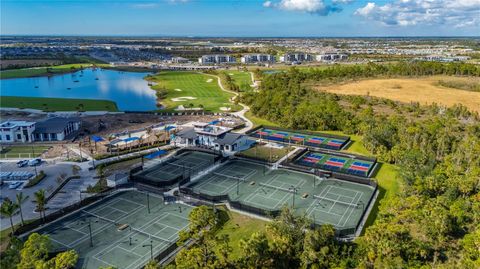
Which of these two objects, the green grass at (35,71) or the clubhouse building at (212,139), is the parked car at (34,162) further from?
the green grass at (35,71)

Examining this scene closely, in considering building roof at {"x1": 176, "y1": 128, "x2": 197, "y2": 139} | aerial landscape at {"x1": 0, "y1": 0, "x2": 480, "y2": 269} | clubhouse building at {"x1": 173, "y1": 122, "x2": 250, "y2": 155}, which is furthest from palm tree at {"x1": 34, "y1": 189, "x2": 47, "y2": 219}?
clubhouse building at {"x1": 173, "y1": 122, "x2": 250, "y2": 155}

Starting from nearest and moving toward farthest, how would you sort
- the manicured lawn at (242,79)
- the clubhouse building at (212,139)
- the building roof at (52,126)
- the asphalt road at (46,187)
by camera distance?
1. the asphalt road at (46,187)
2. the clubhouse building at (212,139)
3. the building roof at (52,126)
4. the manicured lawn at (242,79)

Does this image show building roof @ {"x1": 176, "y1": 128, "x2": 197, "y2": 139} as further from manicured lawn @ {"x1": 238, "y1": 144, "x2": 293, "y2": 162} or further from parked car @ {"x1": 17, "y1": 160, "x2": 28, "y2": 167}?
parked car @ {"x1": 17, "y1": 160, "x2": 28, "y2": 167}

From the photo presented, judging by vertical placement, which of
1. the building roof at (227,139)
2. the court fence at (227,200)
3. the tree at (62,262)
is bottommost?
the court fence at (227,200)

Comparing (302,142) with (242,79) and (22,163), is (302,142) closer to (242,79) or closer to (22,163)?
(22,163)

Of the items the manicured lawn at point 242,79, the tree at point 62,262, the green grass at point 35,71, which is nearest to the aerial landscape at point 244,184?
the tree at point 62,262

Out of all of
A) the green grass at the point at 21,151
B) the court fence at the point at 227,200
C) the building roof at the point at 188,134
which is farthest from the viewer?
the building roof at the point at 188,134

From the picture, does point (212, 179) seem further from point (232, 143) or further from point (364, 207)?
point (364, 207)

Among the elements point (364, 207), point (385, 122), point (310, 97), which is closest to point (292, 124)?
point (385, 122)
